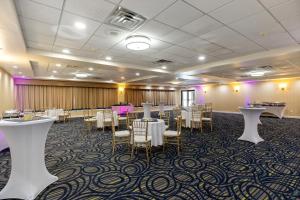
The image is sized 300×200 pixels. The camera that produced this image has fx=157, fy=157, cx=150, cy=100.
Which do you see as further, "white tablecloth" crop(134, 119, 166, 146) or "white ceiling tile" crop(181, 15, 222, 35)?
"white tablecloth" crop(134, 119, 166, 146)

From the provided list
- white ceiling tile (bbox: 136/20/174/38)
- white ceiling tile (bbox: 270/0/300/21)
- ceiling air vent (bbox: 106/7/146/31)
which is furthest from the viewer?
white ceiling tile (bbox: 136/20/174/38)

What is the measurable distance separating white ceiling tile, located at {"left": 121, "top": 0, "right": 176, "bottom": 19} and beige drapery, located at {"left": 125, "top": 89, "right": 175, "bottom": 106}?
12.1 metres

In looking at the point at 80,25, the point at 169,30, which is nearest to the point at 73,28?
the point at 80,25

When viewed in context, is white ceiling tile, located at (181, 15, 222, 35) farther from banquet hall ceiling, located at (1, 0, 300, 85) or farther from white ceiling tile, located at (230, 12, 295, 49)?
white ceiling tile, located at (230, 12, 295, 49)

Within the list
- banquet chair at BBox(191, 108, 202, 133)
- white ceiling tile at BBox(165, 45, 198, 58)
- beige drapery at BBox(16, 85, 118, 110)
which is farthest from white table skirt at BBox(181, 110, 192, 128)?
beige drapery at BBox(16, 85, 118, 110)

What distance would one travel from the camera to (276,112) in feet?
33.4

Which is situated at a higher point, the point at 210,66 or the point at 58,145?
the point at 210,66

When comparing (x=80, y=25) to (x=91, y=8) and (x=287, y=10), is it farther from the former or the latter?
(x=287, y=10)

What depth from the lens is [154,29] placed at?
3.57 metres

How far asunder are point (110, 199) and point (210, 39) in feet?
13.7

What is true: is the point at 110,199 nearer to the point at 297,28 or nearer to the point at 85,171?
the point at 85,171

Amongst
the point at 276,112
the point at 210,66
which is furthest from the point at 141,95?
the point at 276,112

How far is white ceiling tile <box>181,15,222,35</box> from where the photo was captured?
3178mm

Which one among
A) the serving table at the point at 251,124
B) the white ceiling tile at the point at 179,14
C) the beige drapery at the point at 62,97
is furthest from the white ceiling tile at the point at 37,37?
the beige drapery at the point at 62,97
